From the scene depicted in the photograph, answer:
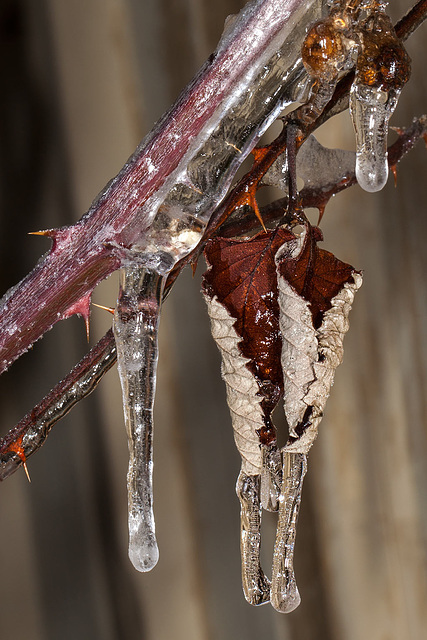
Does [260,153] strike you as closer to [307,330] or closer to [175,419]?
[307,330]

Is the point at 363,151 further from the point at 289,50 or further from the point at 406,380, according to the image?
the point at 406,380

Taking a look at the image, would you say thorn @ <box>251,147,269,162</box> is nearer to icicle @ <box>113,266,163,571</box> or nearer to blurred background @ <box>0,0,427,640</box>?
icicle @ <box>113,266,163,571</box>

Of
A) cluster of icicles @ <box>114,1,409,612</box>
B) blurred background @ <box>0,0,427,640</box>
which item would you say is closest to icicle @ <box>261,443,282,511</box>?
cluster of icicles @ <box>114,1,409,612</box>

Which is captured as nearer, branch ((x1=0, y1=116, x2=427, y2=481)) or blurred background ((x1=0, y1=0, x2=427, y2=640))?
branch ((x1=0, y1=116, x2=427, y2=481))

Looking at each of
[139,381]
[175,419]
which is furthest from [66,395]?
[175,419]

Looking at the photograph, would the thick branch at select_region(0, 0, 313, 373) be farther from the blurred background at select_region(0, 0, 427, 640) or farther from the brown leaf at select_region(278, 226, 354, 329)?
the blurred background at select_region(0, 0, 427, 640)

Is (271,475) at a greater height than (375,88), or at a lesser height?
lesser

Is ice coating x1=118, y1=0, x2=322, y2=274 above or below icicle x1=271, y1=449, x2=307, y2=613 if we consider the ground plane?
above
